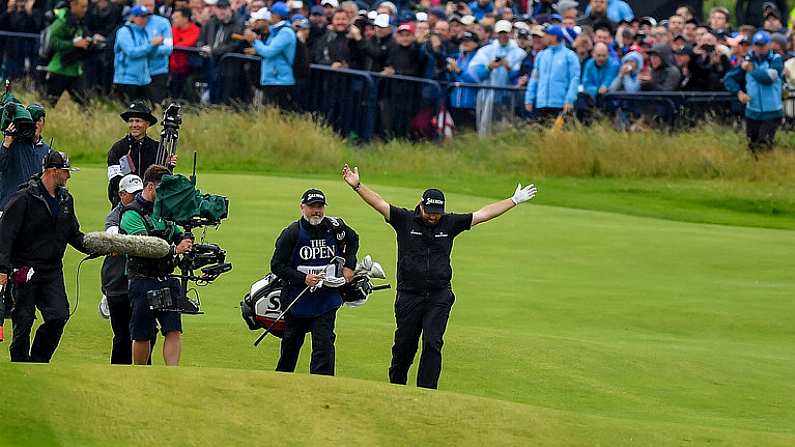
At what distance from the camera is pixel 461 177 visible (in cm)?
2984

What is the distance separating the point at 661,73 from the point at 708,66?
88 cm

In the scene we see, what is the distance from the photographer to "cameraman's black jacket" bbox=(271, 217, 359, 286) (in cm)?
1413

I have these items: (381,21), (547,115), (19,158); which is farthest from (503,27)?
(19,158)

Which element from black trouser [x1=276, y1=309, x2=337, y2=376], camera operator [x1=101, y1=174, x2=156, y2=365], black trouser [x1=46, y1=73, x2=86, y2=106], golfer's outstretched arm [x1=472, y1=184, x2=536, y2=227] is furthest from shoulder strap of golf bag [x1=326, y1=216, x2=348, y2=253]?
black trouser [x1=46, y1=73, x2=86, y2=106]

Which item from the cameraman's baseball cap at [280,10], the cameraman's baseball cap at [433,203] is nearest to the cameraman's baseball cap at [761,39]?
the cameraman's baseball cap at [280,10]

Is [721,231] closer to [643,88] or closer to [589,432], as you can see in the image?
[643,88]

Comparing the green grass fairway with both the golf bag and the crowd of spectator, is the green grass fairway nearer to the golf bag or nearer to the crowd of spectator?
the golf bag

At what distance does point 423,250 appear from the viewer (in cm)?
1438

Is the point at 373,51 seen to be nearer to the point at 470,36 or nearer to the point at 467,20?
the point at 470,36

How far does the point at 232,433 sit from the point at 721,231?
611 inches

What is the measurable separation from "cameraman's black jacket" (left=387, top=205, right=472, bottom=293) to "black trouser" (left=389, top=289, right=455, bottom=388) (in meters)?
0.08

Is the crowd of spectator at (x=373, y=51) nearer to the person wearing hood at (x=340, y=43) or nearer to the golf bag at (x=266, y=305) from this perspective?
the person wearing hood at (x=340, y=43)

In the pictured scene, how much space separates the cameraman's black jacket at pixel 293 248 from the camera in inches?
556

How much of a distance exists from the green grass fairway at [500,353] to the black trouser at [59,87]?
3.88 m
